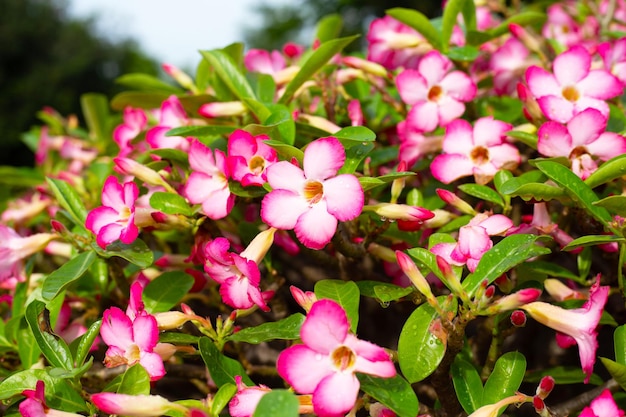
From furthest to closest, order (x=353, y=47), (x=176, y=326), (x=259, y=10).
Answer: (x=259, y=10), (x=353, y=47), (x=176, y=326)

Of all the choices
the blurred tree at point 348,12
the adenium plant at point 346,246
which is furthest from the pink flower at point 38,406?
the blurred tree at point 348,12

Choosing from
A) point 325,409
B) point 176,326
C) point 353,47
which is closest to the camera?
point 325,409

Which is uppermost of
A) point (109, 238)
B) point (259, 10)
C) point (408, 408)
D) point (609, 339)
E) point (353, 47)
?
point (109, 238)

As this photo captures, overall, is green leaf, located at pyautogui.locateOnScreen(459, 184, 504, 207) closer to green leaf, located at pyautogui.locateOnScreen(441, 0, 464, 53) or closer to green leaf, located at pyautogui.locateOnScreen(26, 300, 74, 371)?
green leaf, located at pyautogui.locateOnScreen(441, 0, 464, 53)

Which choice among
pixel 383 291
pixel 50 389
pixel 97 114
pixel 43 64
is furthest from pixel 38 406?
pixel 43 64

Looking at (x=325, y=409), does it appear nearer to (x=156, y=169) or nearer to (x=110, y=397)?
(x=110, y=397)

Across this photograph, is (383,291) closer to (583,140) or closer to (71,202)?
(583,140)

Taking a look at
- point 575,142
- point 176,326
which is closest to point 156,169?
point 176,326

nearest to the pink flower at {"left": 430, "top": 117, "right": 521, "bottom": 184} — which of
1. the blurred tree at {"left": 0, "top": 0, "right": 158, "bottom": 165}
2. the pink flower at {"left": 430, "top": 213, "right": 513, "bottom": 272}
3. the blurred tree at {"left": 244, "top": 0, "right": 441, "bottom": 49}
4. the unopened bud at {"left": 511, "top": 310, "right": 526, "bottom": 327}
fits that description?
the pink flower at {"left": 430, "top": 213, "right": 513, "bottom": 272}
